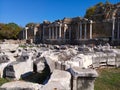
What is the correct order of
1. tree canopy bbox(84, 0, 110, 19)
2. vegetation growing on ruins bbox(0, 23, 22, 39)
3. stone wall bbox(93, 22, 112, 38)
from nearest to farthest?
stone wall bbox(93, 22, 112, 38), tree canopy bbox(84, 0, 110, 19), vegetation growing on ruins bbox(0, 23, 22, 39)

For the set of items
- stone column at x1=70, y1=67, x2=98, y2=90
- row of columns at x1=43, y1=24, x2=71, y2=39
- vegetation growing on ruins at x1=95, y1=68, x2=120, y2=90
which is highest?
row of columns at x1=43, y1=24, x2=71, y2=39

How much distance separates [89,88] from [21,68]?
10.1 ft

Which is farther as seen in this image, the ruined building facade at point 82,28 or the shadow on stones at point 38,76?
the ruined building facade at point 82,28

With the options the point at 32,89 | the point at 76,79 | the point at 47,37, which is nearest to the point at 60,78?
the point at 76,79

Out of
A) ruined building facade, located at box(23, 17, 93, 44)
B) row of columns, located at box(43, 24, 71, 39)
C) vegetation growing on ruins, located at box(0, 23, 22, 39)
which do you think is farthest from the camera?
vegetation growing on ruins, located at box(0, 23, 22, 39)

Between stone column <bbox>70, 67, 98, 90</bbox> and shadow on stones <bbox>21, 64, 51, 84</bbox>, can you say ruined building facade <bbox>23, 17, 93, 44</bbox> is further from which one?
stone column <bbox>70, 67, 98, 90</bbox>

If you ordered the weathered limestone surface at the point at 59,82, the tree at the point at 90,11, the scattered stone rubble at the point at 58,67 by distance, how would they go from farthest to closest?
the tree at the point at 90,11, the scattered stone rubble at the point at 58,67, the weathered limestone surface at the point at 59,82

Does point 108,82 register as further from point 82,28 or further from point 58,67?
point 82,28

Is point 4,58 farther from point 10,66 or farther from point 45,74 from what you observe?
point 45,74

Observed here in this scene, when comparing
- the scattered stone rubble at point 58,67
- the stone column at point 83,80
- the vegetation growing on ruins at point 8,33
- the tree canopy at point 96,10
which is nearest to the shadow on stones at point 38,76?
the scattered stone rubble at point 58,67

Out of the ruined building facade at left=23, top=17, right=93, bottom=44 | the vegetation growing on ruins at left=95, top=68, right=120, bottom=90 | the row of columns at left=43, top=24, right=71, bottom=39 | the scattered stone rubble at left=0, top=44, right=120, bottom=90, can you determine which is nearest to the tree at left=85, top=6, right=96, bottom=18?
the ruined building facade at left=23, top=17, right=93, bottom=44

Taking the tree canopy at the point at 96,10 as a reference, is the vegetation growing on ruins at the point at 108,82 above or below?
below

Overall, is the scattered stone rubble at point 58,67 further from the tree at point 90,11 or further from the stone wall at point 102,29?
the tree at point 90,11

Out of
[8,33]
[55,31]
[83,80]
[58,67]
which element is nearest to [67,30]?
[55,31]
